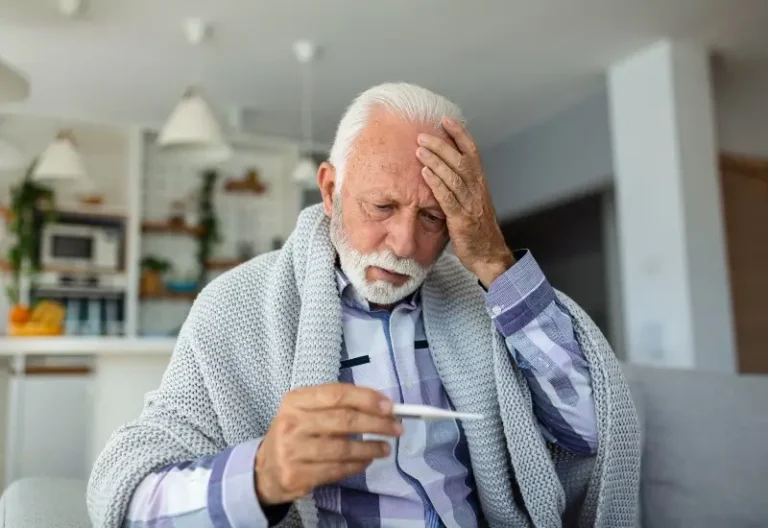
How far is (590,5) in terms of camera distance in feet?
10.8

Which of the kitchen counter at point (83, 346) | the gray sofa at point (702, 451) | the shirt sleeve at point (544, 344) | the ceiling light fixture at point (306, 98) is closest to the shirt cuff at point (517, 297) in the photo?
the shirt sleeve at point (544, 344)

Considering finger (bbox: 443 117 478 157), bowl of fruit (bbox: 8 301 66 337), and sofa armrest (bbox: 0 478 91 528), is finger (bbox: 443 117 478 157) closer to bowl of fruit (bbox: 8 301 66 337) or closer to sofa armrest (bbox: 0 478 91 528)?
sofa armrest (bbox: 0 478 91 528)

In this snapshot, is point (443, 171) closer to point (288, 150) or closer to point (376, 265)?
point (376, 265)

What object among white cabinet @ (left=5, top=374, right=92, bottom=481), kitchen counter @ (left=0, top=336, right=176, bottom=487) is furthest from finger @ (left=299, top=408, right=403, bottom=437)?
white cabinet @ (left=5, top=374, right=92, bottom=481)

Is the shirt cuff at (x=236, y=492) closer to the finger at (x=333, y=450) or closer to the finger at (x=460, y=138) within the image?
the finger at (x=333, y=450)

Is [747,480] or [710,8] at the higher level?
[710,8]

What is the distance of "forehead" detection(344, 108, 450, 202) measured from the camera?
1.01 meters

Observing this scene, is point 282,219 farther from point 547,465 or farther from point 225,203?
point 547,465

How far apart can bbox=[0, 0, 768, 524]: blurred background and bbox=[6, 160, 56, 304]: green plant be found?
0.04ft

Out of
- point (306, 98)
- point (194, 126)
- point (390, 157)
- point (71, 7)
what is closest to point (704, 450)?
point (390, 157)

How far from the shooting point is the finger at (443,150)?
99 cm

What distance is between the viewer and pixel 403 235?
1017 mm

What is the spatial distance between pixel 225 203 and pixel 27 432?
8.31ft

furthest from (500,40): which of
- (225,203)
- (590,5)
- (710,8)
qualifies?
(225,203)
